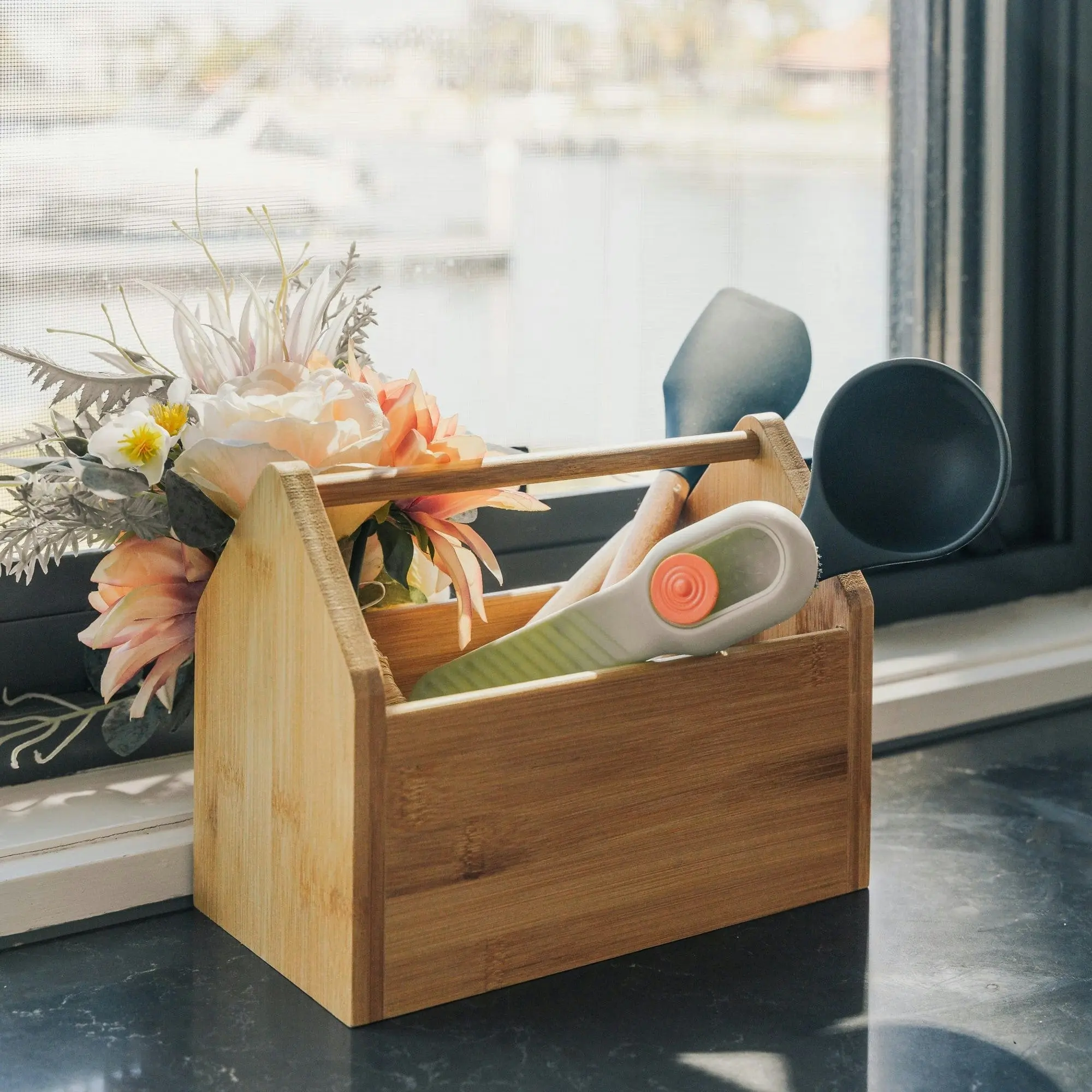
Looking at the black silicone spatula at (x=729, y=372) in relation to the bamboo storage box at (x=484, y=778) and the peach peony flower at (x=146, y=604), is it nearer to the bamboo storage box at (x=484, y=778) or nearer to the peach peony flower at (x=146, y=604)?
the bamboo storage box at (x=484, y=778)

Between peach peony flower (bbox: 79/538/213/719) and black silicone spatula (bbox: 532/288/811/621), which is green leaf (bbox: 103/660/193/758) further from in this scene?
black silicone spatula (bbox: 532/288/811/621)

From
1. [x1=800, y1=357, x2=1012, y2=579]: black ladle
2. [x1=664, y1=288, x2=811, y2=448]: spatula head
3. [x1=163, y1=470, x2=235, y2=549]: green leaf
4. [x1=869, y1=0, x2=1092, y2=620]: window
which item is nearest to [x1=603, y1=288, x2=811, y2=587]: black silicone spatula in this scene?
[x1=664, y1=288, x2=811, y2=448]: spatula head

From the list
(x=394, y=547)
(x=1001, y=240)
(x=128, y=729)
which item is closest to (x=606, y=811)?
(x=394, y=547)

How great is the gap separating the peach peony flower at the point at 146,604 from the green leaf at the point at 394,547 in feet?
0.29

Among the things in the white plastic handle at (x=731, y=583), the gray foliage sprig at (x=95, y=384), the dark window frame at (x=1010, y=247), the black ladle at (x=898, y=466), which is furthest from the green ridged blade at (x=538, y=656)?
the dark window frame at (x=1010, y=247)

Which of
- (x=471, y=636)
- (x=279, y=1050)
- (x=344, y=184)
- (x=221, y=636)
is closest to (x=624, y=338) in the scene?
(x=344, y=184)

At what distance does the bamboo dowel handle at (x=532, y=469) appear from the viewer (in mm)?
619

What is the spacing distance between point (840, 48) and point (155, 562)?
73 centimetres

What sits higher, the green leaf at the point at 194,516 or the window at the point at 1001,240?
the window at the point at 1001,240

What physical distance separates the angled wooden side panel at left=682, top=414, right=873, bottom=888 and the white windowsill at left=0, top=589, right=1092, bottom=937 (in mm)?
232

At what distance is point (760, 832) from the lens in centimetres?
68

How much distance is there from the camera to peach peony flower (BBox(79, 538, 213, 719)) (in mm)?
674

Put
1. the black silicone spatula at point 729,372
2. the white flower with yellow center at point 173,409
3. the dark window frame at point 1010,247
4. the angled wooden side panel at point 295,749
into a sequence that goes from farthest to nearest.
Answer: the dark window frame at point 1010,247, the black silicone spatula at point 729,372, the white flower with yellow center at point 173,409, the angled wooden side panel at point 295,749

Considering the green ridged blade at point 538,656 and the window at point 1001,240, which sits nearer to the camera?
the green ridged blade at point 538,656
